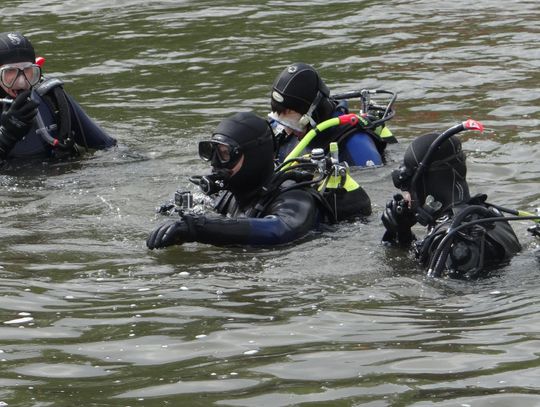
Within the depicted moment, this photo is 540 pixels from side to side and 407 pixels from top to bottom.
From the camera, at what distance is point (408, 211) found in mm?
6562

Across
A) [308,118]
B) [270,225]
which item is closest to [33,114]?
[308,118]

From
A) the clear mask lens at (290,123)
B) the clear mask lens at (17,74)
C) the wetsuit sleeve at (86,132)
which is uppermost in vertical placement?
the clear mask lens at (17,74)

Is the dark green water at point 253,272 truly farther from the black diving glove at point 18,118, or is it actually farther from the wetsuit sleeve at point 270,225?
the black diving glove at point 18,118

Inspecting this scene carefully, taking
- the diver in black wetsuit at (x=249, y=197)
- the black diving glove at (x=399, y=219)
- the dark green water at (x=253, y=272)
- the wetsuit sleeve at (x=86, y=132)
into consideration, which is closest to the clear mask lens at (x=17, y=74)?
the wetsuit sleeve at (x=86, y=132)

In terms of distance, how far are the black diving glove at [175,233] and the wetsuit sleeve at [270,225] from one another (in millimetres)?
29

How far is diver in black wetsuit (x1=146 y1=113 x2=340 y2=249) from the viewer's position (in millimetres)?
6863

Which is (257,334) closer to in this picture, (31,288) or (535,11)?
(31,288)

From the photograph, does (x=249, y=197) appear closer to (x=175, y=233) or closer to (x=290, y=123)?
(x=175, y=233)

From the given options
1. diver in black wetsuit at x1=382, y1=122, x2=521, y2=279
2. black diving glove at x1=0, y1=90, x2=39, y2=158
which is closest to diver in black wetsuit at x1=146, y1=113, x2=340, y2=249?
diver in black wetsuit at x1=382, y1=122, x2=521, y2=279

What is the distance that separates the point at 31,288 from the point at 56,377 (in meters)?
1.54

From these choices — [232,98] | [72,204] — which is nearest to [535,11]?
[232,98]

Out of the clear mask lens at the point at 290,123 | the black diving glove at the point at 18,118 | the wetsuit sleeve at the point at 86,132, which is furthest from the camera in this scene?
the wetsuit sleeve at the point at 86,132

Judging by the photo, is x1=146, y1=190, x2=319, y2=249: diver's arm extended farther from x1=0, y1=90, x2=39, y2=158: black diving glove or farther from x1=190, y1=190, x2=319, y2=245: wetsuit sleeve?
x1=0, y1=90, x2=39, y2=158: black diving glove

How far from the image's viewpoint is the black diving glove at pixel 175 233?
678cm
